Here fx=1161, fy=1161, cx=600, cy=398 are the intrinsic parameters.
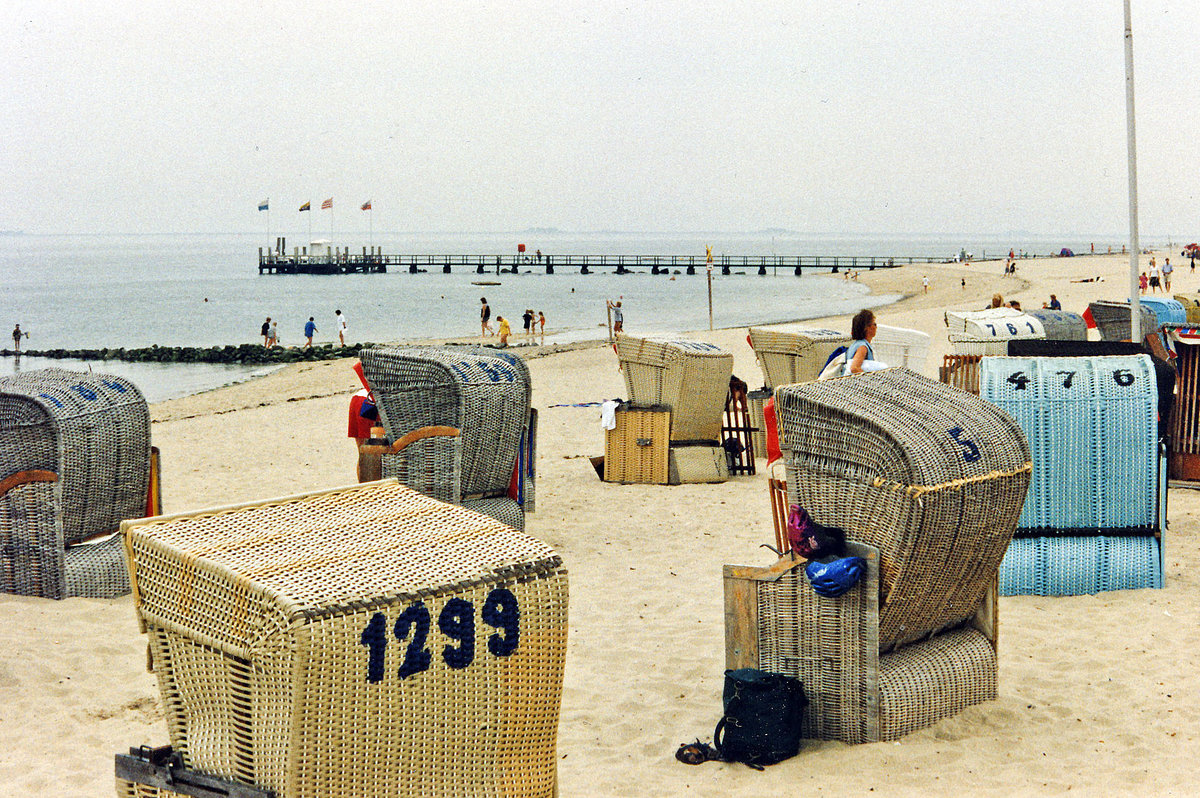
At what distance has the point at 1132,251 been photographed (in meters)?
10.3

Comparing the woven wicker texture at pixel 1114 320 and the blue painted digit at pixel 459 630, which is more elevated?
Result: the woven wicker texture at pixel 1114 320

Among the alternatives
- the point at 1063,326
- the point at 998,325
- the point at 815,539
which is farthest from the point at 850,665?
the point at 1063,326

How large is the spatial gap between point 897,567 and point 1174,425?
674 cm

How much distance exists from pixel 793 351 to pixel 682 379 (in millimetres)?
1412

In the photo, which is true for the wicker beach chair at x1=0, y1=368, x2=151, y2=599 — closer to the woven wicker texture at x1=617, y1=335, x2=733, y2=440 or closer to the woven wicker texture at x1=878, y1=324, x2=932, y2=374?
the woven wicker texture at x1=617, y1=335, x2=733, y2=440

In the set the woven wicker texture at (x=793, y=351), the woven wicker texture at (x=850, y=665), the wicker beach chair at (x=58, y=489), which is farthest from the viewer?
the woven wicker texture at (x=793, y=351)

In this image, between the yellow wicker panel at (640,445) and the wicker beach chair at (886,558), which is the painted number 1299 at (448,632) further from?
the yellow wicker panel at (640,445)

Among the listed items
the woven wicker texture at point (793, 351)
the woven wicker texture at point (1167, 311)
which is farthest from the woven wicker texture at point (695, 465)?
the woven wicker texture at point (1167, 311)

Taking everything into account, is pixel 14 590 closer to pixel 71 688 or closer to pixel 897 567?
pixel 71 688

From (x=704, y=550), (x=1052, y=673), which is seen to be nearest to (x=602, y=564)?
(x=704, y=550)

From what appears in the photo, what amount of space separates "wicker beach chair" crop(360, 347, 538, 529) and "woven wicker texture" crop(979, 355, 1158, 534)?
133 inches

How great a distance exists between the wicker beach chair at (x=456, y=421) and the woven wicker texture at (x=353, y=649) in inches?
175

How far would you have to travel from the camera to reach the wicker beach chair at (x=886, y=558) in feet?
16.3

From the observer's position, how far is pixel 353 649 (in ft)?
9.84
